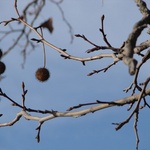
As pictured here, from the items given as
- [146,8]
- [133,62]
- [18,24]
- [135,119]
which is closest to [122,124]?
[135,119]

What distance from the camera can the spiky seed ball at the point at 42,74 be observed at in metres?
2.95

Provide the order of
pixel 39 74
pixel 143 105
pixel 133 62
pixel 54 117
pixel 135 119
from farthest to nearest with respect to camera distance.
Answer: pixel 39 74, pixel 143 105, pixel 135 119, pixel 54 117, pixel 133 62

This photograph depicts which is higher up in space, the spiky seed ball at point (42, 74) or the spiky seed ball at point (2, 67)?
the spiky seed ball at point (2, 67)

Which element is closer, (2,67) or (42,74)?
(42,74)

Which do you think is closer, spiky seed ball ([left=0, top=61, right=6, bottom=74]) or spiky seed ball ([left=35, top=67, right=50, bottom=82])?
spiky seed ball ([left=35, top=67, right=50, bottom=82])

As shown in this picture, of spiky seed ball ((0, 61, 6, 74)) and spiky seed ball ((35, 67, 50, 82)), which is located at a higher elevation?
spiky seed ball ((0, 61, 6, 74))

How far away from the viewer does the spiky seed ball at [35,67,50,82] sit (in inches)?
116

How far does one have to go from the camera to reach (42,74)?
9.66ft

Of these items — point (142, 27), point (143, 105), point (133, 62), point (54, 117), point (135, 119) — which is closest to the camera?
point (133, 62)

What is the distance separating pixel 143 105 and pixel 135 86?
0.27 metres

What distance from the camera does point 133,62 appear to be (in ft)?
A: 3.93

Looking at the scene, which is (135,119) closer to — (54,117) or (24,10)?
(54,117)

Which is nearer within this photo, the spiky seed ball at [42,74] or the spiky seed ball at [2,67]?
the spiky seed ball at [42,74]

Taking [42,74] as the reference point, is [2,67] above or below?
above
